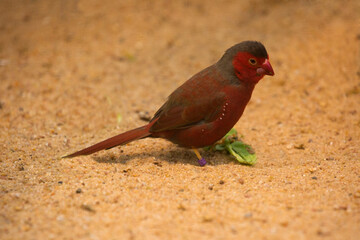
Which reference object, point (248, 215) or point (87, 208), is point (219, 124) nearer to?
point (248, 215)

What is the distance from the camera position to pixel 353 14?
6.13 m

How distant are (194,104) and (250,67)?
2.22 ft

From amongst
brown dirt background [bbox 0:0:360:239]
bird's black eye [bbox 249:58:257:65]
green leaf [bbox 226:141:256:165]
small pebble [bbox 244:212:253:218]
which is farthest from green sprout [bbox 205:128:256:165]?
small pebble [bbox 244:212:253:218]

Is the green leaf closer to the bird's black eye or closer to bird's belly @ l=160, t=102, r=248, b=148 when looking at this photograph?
bird's belly @ l=160, t=102, r=248, b=148

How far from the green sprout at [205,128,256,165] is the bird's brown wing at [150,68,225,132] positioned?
0.49 meters

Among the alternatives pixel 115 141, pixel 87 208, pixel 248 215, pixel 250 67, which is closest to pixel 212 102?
pixel 250 67

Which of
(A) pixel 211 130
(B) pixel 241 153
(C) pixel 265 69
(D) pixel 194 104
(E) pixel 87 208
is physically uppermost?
(C) pixel 265 69

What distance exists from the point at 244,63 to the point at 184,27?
3.72 meters

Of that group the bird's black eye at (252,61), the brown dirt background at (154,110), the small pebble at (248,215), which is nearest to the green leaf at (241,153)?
the brown dirt background at (154,110)

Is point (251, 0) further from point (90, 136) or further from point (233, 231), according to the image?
point (233, 231)

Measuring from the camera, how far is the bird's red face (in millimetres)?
3809

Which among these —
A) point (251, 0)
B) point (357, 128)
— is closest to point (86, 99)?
point (357, 128)

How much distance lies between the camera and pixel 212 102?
3.79 m

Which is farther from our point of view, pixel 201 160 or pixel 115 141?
pixel 201 160
